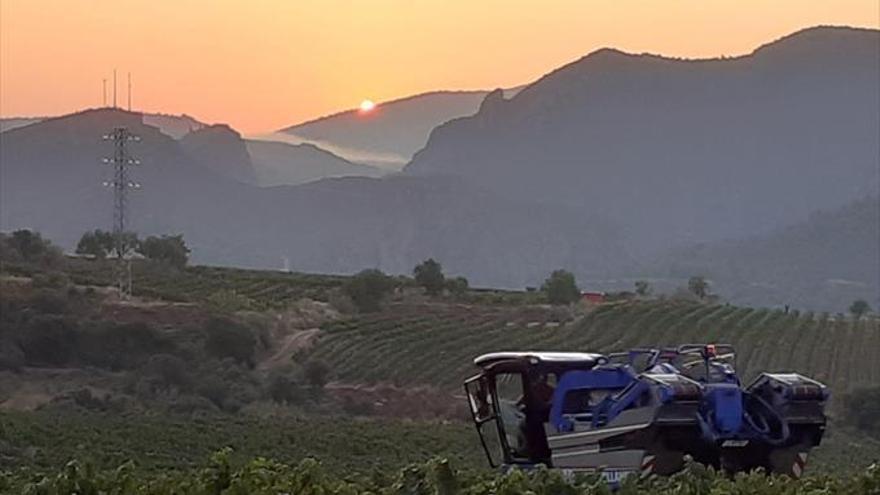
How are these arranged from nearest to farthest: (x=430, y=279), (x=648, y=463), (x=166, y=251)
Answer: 1. (x=648, y=463)
2. (x=430, y=279)
3. (x=166, y=251)

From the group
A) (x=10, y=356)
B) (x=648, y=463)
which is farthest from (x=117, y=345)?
(x=648, y=463)

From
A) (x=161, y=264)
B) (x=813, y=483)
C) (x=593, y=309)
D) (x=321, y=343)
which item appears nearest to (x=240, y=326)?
(x=321, y=343)

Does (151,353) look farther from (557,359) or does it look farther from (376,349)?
(557,359)

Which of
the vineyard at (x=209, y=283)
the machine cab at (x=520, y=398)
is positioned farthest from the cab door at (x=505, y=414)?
the vineyard at (x=209, y=283)

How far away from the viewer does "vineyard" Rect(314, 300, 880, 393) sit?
2196 inches

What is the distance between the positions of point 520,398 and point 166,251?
79293 mm

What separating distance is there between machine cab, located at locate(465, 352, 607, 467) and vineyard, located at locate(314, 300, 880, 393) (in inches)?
1490

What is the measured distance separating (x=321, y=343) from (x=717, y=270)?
134724 millimetres

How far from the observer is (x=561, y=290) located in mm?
74812

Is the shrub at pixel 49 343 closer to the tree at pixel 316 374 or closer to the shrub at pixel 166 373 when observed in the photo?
the shrub at pixel 166 373

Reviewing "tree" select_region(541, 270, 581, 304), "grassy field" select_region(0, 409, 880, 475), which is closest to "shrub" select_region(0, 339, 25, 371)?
"grassy field" select_region(0, 409, 880, 475)

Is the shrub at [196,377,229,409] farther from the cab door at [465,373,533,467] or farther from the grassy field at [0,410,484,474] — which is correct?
the cab door at [465,373,533,467]

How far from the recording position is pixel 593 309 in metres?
68.9

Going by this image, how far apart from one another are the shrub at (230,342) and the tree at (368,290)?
12917 millimetres
